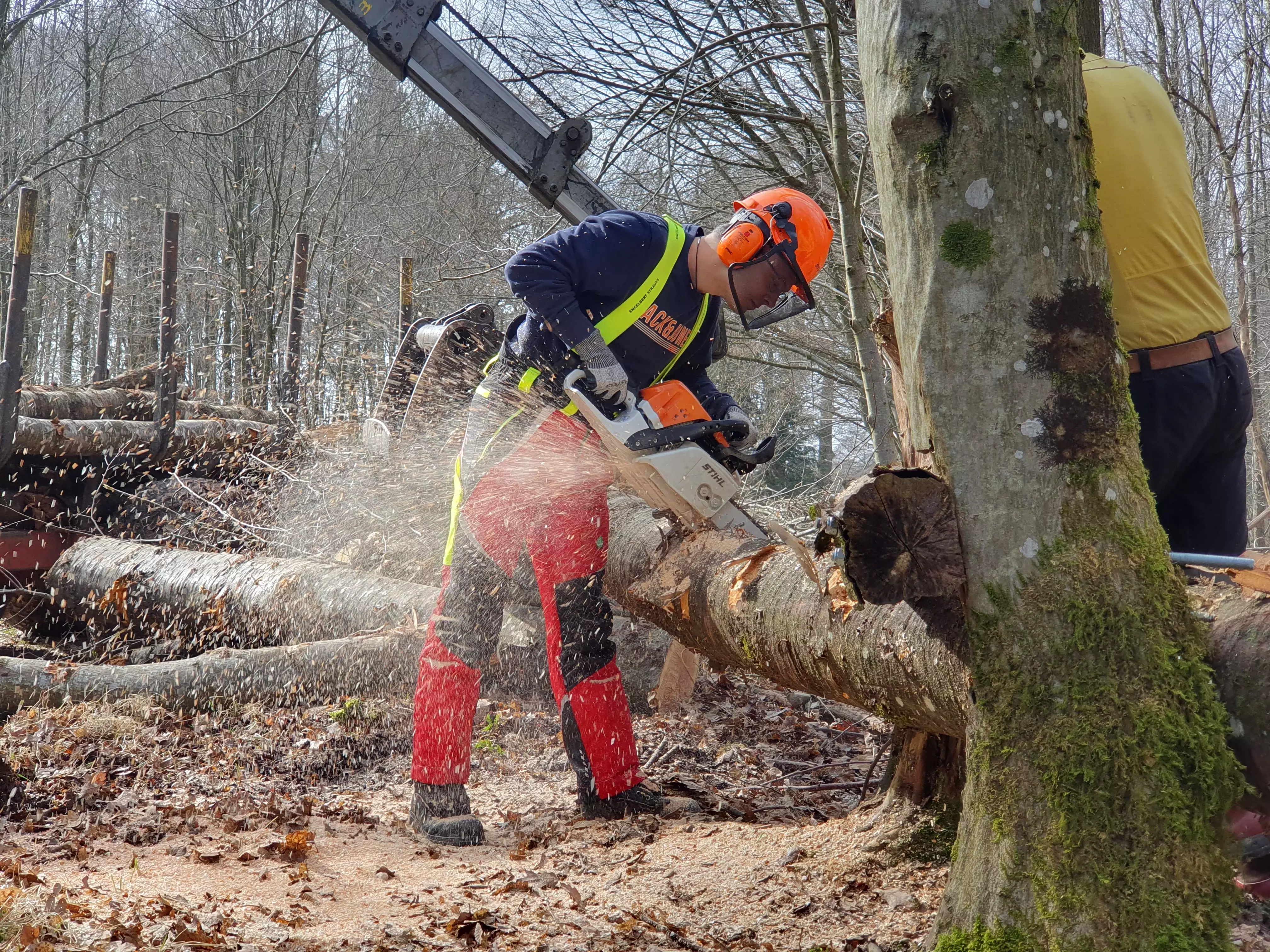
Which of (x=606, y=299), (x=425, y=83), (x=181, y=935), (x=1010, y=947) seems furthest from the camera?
(x=425, y=83)

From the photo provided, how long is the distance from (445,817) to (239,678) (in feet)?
5.88

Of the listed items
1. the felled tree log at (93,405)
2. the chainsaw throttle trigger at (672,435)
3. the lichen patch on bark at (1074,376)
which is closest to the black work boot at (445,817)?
the chainsaw throttle trigger at (672,435)

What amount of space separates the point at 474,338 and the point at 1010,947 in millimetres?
3745

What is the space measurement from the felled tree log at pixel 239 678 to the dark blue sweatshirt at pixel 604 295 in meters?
1.87

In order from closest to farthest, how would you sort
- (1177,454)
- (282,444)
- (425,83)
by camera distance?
(1177,454) < (425,83) < (282,444)

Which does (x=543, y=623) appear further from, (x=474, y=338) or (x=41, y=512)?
(x=41, y=512)

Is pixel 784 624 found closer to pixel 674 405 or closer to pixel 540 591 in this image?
pixel 674 405

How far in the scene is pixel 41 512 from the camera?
24.5ft

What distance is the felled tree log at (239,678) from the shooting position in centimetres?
457

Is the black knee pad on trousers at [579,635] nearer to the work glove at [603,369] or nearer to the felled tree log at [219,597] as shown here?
the work glove at [603,369]

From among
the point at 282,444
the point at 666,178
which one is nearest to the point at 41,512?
the point at 282,444

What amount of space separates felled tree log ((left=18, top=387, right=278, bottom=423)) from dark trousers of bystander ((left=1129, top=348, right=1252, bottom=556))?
806 cm

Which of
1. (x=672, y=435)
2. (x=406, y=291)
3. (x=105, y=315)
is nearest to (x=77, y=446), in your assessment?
(x=406, y=291)

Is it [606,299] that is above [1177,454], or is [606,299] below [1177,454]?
above
